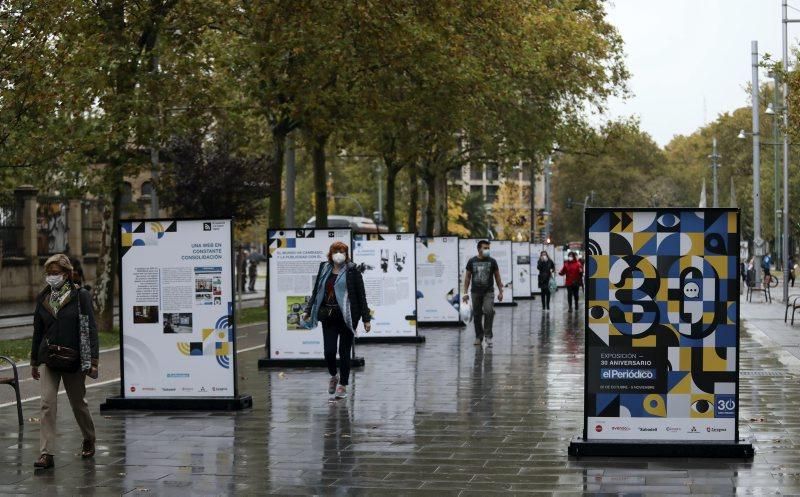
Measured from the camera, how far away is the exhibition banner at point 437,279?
2833 cm

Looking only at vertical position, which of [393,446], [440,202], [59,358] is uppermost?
[440,202]

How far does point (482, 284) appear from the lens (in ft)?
76.8

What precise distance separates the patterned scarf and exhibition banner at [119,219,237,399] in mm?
2833

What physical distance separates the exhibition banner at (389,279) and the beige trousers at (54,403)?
12.2 meters

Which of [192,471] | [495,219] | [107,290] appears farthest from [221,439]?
[495,219]

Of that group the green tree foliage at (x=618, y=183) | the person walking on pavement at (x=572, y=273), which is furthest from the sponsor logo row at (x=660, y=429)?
the green tree foliage at (x=618, y=183)

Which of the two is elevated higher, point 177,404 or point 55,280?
point 55,280

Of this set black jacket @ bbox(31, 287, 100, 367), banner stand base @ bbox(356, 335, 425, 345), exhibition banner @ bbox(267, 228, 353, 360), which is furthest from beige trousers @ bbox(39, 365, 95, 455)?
banner stand base @ bbox(356, 335, 425, 345)

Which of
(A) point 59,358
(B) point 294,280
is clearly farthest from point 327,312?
(A) point 59,358

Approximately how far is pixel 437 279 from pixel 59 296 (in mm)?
18124

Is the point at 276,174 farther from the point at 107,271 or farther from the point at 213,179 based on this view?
the point at 213,179

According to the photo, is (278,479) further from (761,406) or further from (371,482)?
(761,406)

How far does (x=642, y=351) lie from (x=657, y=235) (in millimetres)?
921

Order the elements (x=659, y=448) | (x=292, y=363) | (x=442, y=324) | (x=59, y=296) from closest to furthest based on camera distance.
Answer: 1. (x=659, y=448)
2. (x=59, y=296)
3. (x=292, y=363)
4. (x=442, y=324)
